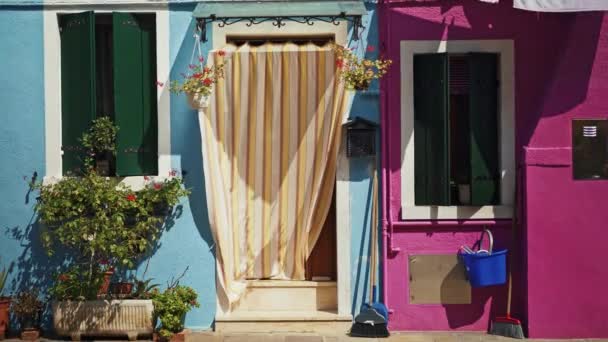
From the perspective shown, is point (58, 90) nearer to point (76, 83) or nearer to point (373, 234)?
point (76, 83)

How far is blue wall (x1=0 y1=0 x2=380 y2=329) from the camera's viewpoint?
27.7 feet

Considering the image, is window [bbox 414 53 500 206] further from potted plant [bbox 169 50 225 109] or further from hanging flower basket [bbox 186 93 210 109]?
hanging flower basket [bbox 186 93 210 109]

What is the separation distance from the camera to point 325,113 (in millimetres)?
8477

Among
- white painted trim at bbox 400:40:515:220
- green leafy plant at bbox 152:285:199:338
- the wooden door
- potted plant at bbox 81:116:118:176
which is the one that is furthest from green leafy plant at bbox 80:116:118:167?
white painted trim at bbox 400:40:515:220

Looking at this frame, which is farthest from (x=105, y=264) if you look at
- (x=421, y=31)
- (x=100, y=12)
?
(x=421, y=31)

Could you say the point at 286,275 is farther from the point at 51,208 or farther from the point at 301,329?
the point at 51,208

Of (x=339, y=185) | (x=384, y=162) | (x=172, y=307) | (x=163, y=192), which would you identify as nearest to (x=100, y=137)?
(x=163, y=192)

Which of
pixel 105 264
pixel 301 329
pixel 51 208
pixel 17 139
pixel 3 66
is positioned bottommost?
pixel 301 329

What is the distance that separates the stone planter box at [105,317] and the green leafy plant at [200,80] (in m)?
2.14

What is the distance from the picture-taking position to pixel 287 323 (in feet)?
27.4

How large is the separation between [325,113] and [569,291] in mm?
3019

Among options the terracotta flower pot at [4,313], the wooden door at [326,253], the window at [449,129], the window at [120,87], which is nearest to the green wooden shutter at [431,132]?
the window at [449,129]

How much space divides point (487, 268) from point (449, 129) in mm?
1470

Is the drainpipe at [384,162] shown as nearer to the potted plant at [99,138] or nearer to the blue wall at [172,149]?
the blue wall at [172,149]
